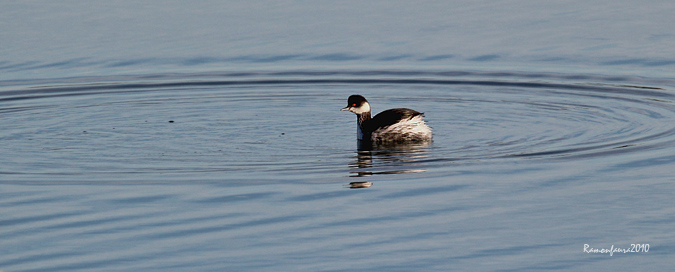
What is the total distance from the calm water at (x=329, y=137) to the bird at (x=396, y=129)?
365mm

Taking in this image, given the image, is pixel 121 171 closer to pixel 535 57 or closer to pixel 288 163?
pixel 288 163

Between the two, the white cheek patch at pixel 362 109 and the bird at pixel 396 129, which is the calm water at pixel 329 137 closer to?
the bird at pixel 396 129

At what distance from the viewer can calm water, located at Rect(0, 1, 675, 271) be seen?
10.0 metres

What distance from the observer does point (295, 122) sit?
17266mm

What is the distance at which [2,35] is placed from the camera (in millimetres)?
25156

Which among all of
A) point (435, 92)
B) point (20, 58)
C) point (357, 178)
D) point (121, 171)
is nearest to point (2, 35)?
point (20, 58)


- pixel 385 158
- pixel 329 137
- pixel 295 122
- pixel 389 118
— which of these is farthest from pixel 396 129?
pixel 295 122

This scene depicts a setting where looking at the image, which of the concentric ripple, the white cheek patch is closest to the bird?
the concentric ripple

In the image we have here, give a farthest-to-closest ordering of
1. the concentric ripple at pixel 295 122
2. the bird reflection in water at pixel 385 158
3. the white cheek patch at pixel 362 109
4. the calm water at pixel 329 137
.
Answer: the white cheek patch at pixel 362 109 < the concentric ripple at pixel 295 122 < the bird reflection in water at pixel 385 158 < the calm water at pixel 329 137

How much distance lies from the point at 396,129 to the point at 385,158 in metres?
1.32

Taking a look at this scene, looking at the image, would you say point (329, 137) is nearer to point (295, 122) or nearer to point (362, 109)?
point (362, 109)

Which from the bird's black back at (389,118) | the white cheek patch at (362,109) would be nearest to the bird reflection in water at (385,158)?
the bird's black back at (389,118)

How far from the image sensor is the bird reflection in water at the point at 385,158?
1345 cm

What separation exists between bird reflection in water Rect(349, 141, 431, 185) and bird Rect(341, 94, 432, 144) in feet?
0.42
